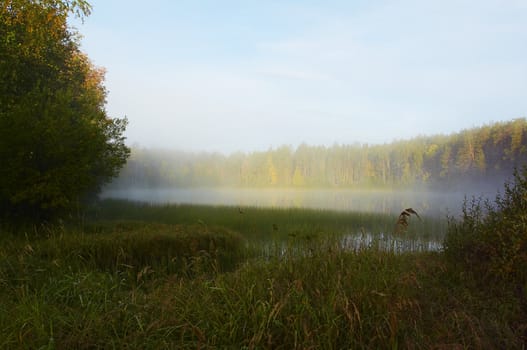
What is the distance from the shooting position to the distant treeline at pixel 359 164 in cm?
7050

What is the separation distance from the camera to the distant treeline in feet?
231

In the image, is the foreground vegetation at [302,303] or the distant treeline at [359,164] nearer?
the foreground vegetation at [302,303]

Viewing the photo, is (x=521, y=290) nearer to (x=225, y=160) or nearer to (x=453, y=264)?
(x=453, y=264)

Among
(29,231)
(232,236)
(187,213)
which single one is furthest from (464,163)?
(29,231)

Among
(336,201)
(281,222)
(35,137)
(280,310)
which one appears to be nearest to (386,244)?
(280,310)

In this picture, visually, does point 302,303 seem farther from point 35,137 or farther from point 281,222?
point 281,222

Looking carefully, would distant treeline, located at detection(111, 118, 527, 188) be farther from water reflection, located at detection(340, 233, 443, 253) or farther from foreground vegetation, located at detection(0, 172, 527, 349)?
foreground vegetation, located at detection(0, 172, 527, 349)

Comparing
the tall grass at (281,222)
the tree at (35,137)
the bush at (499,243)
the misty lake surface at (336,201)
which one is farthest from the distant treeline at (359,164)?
the bush at (499,243)

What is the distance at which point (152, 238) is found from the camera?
1129cm

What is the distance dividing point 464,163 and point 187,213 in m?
71.8

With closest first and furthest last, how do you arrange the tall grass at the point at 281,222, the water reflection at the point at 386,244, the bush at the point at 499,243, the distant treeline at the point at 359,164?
the bush at the point at 499,243, the water reflection at the point at 386,244, the tall grass at the point at 281,222, the distant treeline at the point at 359,164

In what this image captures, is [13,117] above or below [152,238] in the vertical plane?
above

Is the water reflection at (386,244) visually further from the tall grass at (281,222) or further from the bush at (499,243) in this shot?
the tall grass at (281,222)

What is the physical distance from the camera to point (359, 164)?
347 feet
